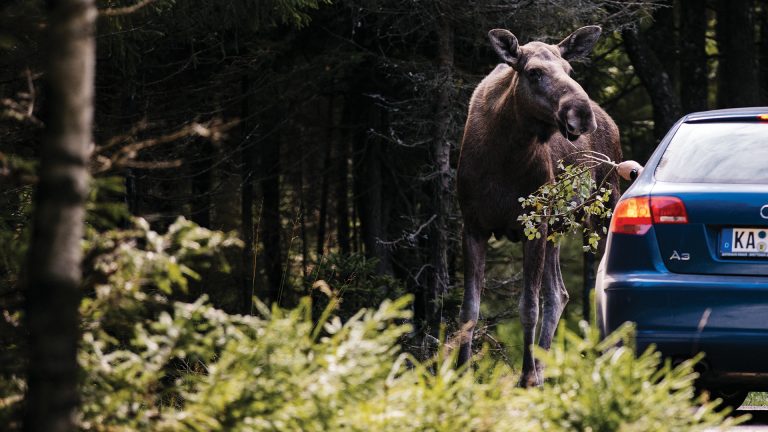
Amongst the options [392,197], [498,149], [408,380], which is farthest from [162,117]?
[408,380]

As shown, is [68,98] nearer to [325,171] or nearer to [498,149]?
[498,149]

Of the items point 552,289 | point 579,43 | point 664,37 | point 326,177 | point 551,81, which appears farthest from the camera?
point 664,37

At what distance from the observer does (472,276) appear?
10586 mm

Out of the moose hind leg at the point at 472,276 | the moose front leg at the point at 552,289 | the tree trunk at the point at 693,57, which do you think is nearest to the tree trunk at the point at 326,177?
the tree trunk at the point at 693,57

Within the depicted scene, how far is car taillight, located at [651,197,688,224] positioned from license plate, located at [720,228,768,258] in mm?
254

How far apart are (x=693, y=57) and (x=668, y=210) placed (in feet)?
55.3

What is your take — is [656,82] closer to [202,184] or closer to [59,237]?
[202,184]

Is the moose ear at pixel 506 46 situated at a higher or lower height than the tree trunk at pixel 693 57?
lower

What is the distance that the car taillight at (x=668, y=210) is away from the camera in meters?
6.88

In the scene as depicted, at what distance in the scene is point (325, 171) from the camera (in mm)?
21938

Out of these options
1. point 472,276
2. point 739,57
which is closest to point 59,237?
point 472,276

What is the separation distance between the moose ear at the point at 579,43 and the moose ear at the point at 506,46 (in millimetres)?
584

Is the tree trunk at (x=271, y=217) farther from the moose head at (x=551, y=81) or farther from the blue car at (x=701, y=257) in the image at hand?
the blue car at (x=701, y=257)

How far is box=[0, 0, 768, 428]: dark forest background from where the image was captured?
51.7 ft
